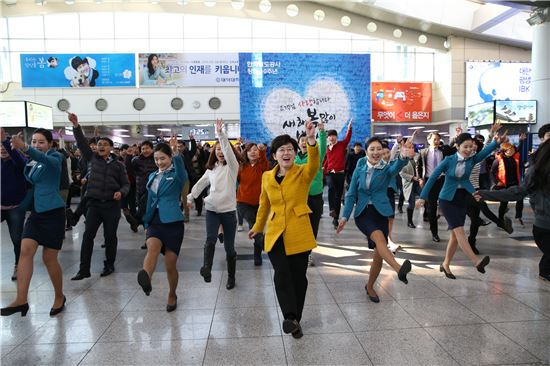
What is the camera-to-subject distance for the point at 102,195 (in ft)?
17.6

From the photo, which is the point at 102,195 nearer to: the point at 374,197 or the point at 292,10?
the point at 374,197

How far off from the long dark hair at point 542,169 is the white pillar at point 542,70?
34.0ft

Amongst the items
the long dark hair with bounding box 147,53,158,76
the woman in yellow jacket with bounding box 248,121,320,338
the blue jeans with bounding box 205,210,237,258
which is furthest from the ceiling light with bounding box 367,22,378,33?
the woman in yellow jacket with bounding box 248,121,320,338

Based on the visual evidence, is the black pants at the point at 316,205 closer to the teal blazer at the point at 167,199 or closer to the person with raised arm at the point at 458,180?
the person with raised arm at the point at 458,180

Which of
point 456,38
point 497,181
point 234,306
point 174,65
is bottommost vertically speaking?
point 234,306

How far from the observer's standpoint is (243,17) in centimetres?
2150

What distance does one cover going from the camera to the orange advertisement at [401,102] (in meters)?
21.7

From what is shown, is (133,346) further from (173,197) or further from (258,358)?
(173,197)

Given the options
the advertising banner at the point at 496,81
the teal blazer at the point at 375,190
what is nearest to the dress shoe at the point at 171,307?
the teal blazer at the point at 375,190

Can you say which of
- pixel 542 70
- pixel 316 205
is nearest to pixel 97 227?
pixel 316 205

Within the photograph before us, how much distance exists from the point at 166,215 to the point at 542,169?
3919mm

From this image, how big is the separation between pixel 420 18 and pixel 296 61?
478 inches

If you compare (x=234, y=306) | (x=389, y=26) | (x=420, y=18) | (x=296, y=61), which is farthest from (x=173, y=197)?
(x=389, y=26)

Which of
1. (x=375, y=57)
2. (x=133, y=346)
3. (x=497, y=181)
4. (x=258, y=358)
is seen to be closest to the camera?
(x=258, y=358)
